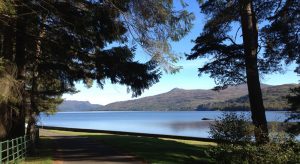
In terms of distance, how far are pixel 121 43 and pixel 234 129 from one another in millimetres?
5507

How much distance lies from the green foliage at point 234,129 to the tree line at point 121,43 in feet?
1.37

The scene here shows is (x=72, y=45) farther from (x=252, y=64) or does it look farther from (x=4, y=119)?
(x=252, y=64)

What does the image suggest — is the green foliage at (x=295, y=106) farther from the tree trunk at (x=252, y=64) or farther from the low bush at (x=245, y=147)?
the low bush at (x=245, y=147)

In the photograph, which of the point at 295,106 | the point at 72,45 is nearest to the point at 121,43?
the point at 72,45

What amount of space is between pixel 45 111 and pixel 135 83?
21.8 meters

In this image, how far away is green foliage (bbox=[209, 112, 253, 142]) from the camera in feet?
48.8

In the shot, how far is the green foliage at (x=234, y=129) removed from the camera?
48.8 feet

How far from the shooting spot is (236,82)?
23.2 metres

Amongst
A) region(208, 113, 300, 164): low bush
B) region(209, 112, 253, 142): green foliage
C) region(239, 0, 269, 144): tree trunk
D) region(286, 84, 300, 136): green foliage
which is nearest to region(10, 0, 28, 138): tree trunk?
region(209, 112, 253, 142): green foliage

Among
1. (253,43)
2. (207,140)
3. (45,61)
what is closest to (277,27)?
(253,43)

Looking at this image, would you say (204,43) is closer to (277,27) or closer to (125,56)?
(277,27)

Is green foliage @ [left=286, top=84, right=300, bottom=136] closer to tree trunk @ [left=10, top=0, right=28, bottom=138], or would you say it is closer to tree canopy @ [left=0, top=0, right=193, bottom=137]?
tree canopy @ [left=0, top=0, right=193, bottom=137]

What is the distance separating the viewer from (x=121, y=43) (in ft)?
56.9

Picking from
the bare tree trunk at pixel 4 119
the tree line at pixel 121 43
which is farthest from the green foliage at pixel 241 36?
the bare tree trunk at pixel 4 119
